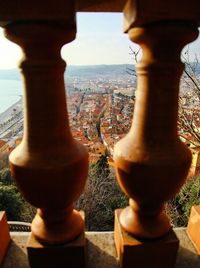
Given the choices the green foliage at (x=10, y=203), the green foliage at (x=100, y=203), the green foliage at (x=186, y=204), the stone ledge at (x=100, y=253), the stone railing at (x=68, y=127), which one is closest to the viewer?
the stone railing at (x=68, y=127)

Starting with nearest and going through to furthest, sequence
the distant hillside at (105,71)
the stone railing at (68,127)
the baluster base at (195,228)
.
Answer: the stone railing at (68,127)
the baluster base at (195,228)
the distant hillside at (105,71)

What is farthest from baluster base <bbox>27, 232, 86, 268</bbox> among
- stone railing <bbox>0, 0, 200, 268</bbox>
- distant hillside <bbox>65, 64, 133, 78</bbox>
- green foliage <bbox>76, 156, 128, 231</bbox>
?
green foliage <bbox>76, 156, 128, 231</bbox>

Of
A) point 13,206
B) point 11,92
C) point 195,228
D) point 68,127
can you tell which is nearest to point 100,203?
point 13,206

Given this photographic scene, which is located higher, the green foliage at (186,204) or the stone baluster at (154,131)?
the stone baluster at (154,131)

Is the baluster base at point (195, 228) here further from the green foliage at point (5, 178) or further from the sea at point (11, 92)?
the green foliage at point (5, 178)

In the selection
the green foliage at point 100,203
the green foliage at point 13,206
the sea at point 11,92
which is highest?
the sea at point 11,92

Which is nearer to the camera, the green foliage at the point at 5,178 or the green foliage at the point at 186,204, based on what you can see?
the green foliage at the point at 186,204

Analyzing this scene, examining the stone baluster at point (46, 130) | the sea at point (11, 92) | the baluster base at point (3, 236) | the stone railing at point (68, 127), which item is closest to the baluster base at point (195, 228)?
the stone railing at point (68, 127)

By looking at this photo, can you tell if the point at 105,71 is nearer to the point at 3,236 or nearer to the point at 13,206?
the point at 13,206

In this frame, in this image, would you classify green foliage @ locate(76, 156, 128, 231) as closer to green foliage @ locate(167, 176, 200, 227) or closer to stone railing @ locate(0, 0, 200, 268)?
green foliage @ locate(167, 176, 200, 227)
